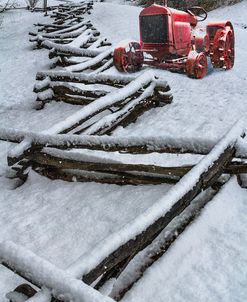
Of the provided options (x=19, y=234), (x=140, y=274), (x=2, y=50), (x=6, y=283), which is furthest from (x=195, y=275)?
(x=2, y=50)

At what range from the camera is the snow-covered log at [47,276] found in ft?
6.04

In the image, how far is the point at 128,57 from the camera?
27.7 ft

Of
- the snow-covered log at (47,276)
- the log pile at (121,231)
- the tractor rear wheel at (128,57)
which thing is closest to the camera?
the snow-covered log at (47,276)

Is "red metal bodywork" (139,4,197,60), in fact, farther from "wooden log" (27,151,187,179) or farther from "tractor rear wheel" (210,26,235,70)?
"wooden log" (27,151,187,179)

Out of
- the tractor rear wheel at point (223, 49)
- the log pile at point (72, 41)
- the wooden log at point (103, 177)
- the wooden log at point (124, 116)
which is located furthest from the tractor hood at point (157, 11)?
the wooden log at point (103, 177)

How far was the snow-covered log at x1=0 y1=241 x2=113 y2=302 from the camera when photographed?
1841 millimetres

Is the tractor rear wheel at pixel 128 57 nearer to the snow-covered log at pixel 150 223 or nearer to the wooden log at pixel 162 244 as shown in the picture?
the snow-covered log at pixel 150 223

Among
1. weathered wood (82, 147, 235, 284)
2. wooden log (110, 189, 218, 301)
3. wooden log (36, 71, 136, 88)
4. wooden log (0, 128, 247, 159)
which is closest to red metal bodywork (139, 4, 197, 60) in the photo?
wooden log (36, 71, 136, 88)

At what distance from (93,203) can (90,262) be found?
5.71ft

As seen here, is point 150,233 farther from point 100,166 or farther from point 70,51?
point 70,51

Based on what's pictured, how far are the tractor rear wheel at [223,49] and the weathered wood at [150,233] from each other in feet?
16.3

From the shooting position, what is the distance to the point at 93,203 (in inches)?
153

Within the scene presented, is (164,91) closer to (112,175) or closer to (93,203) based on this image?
(112,175)

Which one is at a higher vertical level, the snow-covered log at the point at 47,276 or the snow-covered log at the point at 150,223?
the snow-covered log at the point at 47,276
